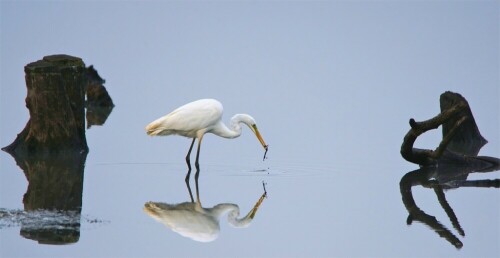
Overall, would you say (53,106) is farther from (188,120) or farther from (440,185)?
(440,185)

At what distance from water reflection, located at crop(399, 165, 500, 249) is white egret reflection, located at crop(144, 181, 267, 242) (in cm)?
191

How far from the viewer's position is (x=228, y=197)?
13.4 meters

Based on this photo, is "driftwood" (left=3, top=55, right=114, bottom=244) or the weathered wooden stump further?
the weathered wooden stump

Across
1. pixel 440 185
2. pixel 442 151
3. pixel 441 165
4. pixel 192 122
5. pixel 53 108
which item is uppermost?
pixel 53 108

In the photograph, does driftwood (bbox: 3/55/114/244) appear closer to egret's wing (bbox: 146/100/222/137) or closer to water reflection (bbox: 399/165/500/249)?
egret's wing (bbox: 146/100/222/137)

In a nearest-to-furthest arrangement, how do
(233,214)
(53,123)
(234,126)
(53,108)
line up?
(233,214)
(234,126)
(53,108)
(53,123)

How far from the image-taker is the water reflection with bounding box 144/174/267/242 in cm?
1115

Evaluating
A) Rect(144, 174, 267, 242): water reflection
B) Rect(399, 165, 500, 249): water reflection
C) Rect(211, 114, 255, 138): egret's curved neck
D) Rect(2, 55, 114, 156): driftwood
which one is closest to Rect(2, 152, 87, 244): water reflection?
Rect(2, 55, 114, 156): driftwood

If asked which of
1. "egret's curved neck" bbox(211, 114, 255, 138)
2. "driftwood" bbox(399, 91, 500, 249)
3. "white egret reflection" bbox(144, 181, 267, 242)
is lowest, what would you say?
"white egret reflection" bbox(144, 181, 267, 242)

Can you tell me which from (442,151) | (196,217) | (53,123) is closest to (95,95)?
(53,123)

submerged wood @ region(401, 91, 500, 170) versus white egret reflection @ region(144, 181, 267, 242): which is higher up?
submerged wood @ region(401, 91, 500, 170)

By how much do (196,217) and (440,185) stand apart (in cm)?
409

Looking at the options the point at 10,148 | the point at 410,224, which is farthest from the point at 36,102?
the point at 410,224

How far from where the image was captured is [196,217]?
11836mm
